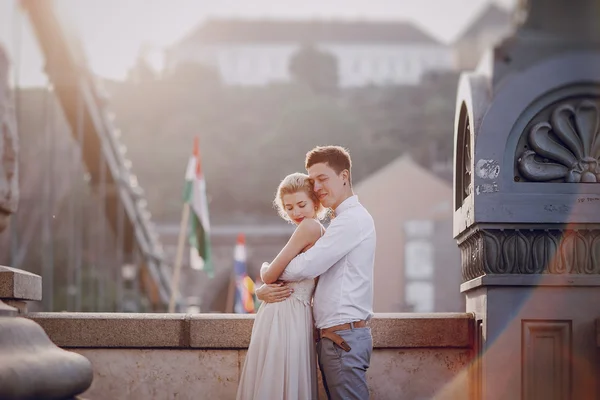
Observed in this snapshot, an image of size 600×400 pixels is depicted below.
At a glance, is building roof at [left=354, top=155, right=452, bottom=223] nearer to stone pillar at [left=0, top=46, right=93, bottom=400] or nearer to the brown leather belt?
the brown leather belt

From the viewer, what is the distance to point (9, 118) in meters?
4.84

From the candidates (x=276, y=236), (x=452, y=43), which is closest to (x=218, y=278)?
(x=276, y=236)

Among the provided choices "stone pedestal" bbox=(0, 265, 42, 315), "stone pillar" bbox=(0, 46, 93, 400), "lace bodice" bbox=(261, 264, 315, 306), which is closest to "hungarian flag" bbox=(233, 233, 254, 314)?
"stone pedestal" bbox=(0, 265, 42, 315)

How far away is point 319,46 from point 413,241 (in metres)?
70.0

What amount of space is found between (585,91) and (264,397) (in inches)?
77.5

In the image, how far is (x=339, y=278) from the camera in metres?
3.95

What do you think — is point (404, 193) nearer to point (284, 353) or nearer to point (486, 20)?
point (284, 353)

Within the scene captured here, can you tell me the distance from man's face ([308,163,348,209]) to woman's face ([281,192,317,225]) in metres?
0.06

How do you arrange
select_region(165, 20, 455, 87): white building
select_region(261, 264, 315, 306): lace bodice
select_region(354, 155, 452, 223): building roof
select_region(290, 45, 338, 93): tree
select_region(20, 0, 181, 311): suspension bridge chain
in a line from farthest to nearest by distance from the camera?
select_region(165, 20, 455, 87): white building, select_region(290, 45, 338, 93): tree, select_region(354, 155, 452, 223): building roof, select_region(20, 0, 181, 311): suspension bridge chain, select_region(261, 264, 315, 306): lace bodice

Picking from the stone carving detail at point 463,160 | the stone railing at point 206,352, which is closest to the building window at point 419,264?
the stone carving detail at point 463,160

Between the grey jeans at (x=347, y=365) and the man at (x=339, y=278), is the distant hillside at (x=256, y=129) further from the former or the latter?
A: the grey jeans at (x=347, y=365)

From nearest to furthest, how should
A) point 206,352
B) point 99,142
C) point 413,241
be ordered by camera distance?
point 206,352 < point 99,142 < point 413,241

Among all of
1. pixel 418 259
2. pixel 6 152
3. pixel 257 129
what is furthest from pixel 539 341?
pixel 257 129

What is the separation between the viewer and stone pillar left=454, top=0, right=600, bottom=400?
412 cm
